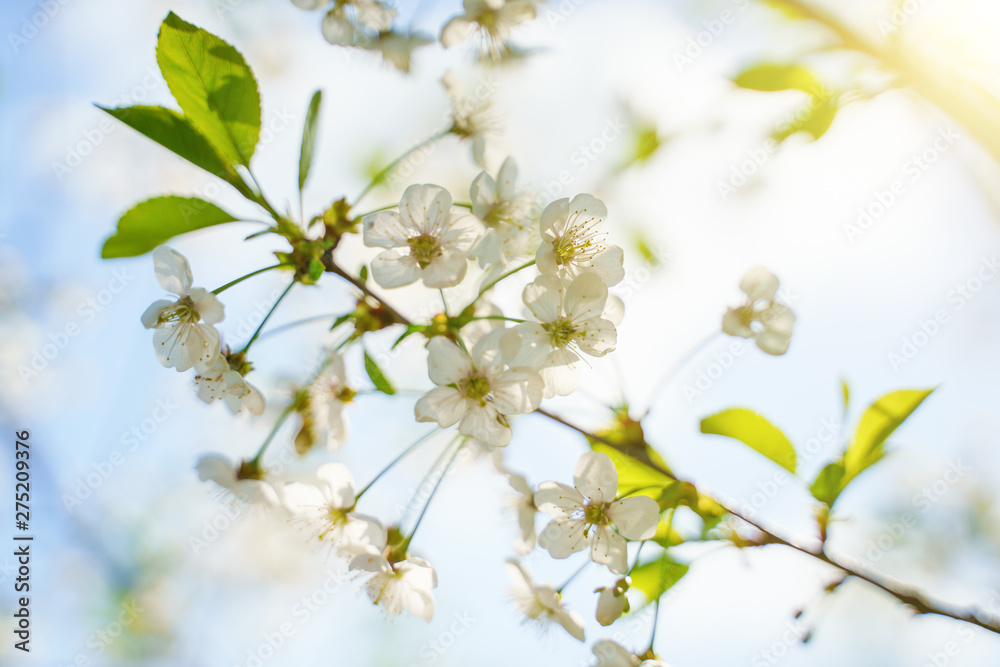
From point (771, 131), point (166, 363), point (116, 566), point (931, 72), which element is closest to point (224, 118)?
point (166, 363)

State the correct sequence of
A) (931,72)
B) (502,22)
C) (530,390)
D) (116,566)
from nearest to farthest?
1. (530,390)
2. (931,72)
3. (502,22)
4. (116,566)

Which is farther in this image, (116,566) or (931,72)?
(116,566)

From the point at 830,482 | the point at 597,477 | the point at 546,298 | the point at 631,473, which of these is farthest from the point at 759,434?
the point at 546,298

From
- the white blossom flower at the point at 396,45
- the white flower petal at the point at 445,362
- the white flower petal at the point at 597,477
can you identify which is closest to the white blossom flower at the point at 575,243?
the white flower petal at the point at 445,362

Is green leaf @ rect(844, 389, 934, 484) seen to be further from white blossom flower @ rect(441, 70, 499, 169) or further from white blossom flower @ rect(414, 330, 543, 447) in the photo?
white blossom flower @ rect(441, 70, 499, 169)

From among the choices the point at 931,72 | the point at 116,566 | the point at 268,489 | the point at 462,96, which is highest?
the point at 462,96

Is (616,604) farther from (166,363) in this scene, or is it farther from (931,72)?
(931,72)

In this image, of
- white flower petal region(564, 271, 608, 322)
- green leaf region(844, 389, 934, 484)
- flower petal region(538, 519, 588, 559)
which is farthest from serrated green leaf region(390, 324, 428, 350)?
green leaf region(844, 389, 934, 484)

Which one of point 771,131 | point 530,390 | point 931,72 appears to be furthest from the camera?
point 771,131
